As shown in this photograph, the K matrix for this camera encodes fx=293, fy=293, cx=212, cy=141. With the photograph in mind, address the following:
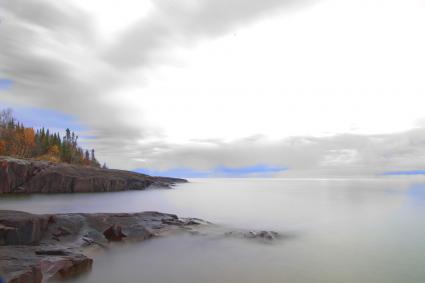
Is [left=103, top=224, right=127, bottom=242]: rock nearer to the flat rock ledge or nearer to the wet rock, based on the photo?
the flat rock ledge

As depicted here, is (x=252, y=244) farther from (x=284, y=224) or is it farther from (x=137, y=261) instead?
(x=284, y=224)

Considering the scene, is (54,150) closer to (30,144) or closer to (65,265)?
(30,144)

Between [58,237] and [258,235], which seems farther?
[258,235]

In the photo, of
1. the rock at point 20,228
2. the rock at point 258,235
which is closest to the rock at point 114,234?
the rock at point 20,228

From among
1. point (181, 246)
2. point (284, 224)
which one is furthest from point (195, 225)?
point (284, 224)

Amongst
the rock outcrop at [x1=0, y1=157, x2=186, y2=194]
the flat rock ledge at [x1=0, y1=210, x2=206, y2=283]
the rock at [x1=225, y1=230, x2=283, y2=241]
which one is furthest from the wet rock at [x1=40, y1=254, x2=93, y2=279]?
the rock outcrop at [x1=0, y1=157, x2=186, y2=194]

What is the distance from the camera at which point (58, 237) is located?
18281 millimetres

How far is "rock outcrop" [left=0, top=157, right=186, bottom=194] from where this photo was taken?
69375 millimetres

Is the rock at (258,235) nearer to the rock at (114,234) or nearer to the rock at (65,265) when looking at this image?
the rock at (114,234)

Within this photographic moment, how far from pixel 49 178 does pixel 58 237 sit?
67646mm

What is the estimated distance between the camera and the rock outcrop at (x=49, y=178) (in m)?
69.4

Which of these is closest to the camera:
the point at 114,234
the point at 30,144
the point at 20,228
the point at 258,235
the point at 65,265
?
the point at 65,265

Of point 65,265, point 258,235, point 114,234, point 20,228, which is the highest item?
point 20,228

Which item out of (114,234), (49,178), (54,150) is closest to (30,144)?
(54,150)
